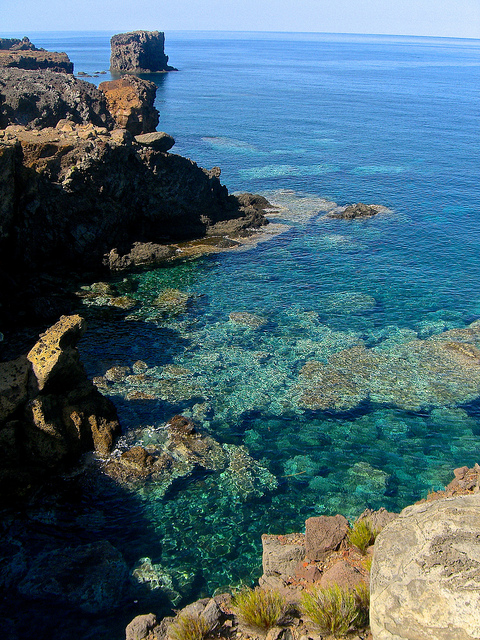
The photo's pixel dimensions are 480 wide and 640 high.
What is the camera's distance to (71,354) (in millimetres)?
28172

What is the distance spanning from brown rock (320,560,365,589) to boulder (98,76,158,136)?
212ft

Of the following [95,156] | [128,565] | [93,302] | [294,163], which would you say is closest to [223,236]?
[95,156]

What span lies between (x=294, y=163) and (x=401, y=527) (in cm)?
8292

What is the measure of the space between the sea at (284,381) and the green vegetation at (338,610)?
21.1 feet

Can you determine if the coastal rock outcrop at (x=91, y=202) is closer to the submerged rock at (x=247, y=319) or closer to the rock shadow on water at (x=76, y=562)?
the submerged rock at (x=247, y=319)

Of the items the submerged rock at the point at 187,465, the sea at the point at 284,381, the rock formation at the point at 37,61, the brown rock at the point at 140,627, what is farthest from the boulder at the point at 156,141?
the rock formation at the point at 37,61

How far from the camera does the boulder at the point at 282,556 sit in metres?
20.2

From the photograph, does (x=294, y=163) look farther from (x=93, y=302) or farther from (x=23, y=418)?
(x=23, y=418)

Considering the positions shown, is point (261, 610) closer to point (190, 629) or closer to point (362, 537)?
point (190, 629)

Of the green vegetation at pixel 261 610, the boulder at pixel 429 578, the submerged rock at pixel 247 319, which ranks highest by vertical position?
the boulder at pixel 429 578

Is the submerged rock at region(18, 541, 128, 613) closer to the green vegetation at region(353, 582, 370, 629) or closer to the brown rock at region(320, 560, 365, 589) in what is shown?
the brown rock at region(320, 560, 365, 589)

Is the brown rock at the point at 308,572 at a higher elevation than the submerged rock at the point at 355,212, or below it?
below

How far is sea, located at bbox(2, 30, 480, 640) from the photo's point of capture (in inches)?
926

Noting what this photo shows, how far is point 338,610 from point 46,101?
66.9m
